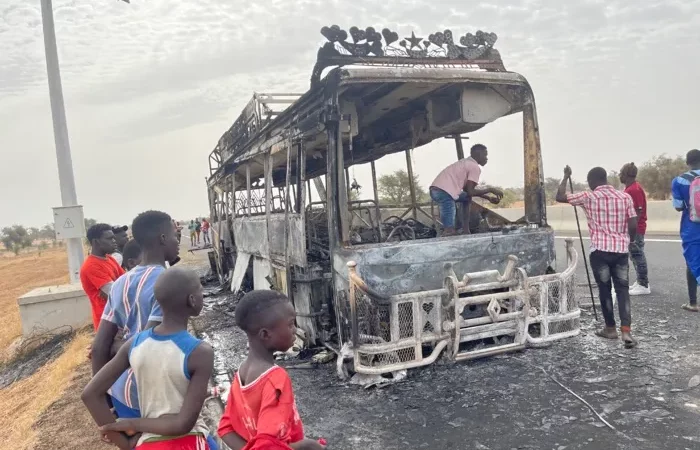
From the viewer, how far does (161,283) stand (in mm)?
2283

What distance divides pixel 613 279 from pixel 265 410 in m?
4.26

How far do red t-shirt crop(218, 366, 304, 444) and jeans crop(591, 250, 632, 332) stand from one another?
406 cm

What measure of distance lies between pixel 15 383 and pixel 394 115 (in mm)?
6981

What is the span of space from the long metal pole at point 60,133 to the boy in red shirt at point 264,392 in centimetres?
839

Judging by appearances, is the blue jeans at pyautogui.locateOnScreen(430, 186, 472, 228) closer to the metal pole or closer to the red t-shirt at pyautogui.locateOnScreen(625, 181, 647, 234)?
the metal pole

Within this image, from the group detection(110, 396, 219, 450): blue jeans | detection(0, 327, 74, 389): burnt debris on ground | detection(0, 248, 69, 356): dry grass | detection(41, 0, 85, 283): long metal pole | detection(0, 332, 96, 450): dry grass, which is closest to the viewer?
detection(110, 396, 219, 450): blue jeans

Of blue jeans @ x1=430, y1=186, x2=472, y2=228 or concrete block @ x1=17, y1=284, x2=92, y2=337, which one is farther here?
concrete block @ x1=17, y1=284, x2=92, y2=337

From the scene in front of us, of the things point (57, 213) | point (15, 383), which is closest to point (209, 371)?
point (15, 383)

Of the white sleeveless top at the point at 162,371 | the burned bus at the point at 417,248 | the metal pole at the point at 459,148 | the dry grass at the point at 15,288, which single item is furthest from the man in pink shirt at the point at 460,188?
the dry grass at the point at 15,288

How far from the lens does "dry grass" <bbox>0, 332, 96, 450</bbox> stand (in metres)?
4.87

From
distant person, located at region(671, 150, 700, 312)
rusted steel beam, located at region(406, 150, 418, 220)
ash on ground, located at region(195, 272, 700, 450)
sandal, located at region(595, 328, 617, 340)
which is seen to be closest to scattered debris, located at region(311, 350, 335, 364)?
ash on ground, located at region(195, 272, 700, 450)

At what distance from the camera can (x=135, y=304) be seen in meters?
2.67

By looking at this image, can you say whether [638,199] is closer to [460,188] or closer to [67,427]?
[460,188]

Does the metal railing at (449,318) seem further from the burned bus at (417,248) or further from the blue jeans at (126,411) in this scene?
the blue jeans at (126,411)
